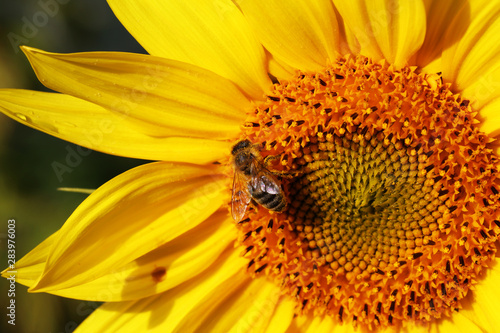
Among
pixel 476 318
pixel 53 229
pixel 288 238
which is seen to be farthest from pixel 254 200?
pixel 53 229

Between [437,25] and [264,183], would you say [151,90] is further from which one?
[437,25]

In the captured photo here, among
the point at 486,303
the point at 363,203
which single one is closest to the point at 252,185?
the point at 363,203

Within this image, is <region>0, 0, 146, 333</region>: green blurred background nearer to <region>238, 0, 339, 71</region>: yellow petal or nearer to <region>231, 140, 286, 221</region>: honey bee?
<region>231, 140, 286, 221</region>: honey bee

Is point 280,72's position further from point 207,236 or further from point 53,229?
point 53,229

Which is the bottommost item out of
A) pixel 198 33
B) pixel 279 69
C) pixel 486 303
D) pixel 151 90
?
pixel 486 303

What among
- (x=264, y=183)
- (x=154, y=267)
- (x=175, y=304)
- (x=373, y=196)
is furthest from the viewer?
(x=175, y=304)

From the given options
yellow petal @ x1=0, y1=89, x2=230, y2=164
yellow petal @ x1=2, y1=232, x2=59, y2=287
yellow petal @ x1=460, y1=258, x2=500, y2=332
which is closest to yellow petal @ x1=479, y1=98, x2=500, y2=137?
yellow petal @ x1=460, y1=258, x2=500, y2=332

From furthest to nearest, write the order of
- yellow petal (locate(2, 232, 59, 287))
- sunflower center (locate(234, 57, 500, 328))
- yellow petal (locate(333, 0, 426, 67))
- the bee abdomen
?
yellow petal (locate(2, 232, 59, 287)) → the bee abdomen → sunflower center (locate(234, 57, 500, 328)) → yellow petal (locate(333, 0, 426, 67))
